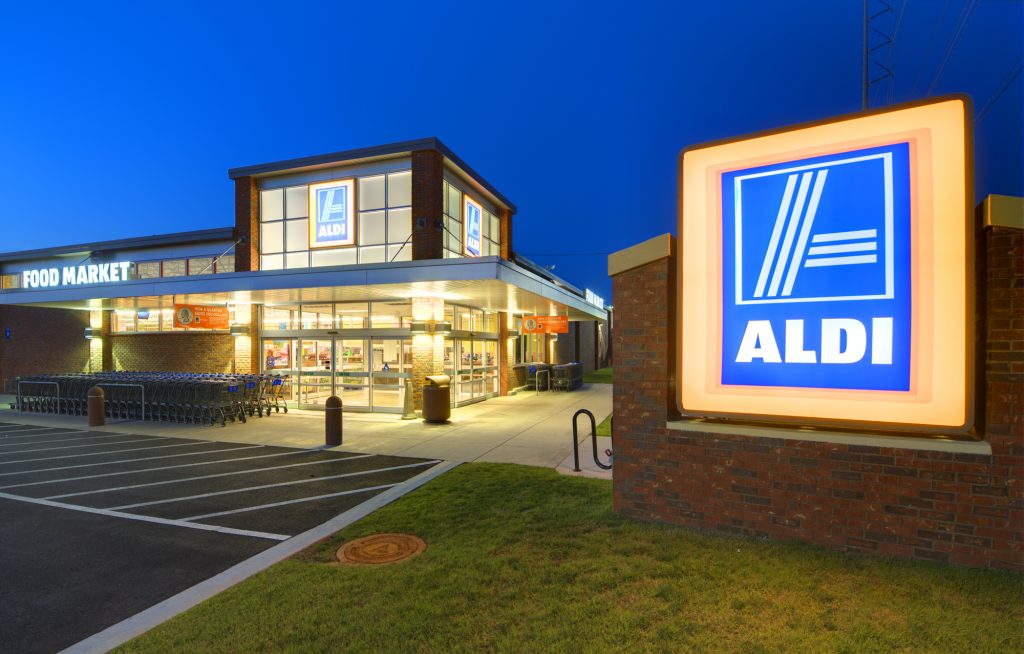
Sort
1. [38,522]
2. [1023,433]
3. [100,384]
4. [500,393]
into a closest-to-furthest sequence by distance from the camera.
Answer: [1023,433]
[38,522]
[100,384]
[500,393]

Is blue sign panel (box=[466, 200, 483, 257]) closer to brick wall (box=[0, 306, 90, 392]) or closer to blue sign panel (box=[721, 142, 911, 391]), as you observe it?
blue sign panel (box=[721, 142, 911, 391])

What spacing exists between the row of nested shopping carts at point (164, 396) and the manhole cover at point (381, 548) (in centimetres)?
1012

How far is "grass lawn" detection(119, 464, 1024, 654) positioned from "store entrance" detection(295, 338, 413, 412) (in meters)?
10.6

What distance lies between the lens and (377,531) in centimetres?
536

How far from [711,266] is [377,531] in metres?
4.53

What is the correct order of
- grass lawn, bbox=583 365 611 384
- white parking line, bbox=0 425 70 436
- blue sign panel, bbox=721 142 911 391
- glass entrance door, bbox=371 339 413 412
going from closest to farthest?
blue sign panel, bbox=721 142 911 391 → white parking line, bbox=0 425 70 436 → glass entrance door, bbox=371 339 413 412 → grass lawn, bbox=583 365 611 384

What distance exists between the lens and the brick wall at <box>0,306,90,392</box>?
21156mm

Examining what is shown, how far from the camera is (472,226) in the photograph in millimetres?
18094

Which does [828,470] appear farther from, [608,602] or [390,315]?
[390,315]

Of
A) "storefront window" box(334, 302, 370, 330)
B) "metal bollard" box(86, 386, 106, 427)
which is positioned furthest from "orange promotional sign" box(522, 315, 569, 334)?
"metal bollard" box(86, 386, 106, 427)

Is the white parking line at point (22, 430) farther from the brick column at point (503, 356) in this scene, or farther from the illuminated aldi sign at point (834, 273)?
the illuminated aldi sign at point (834, 273)

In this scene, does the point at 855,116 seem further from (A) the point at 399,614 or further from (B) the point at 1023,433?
(A) the point at 399,614

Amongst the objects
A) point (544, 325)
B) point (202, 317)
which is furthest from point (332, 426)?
point (544, 325)

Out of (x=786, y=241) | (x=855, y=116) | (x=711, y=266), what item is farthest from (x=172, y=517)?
(x=855, y=116)
